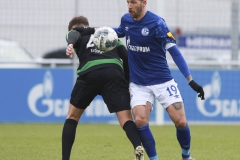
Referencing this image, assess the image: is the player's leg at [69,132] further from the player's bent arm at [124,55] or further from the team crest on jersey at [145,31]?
the team crest on jersey at [145,31]

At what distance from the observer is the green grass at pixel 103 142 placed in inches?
371

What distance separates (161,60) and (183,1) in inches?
364

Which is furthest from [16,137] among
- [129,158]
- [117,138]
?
[129,158]

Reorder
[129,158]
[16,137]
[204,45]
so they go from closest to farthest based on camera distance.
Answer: [129,158]
[16,137]
[204,45]

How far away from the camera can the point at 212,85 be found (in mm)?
16234

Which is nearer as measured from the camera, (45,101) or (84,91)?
(84,91)

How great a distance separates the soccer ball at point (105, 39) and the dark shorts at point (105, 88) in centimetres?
36

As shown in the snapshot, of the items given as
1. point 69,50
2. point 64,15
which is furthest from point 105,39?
point 64,15

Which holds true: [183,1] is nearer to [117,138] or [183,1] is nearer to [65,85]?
[65,85]

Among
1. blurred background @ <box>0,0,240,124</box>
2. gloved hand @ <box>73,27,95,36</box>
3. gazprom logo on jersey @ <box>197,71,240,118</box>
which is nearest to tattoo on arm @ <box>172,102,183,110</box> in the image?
gloved hand @ <box>73,27,95,36</box>

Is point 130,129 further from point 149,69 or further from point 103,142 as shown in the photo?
point 103,142

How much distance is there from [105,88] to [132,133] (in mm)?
678

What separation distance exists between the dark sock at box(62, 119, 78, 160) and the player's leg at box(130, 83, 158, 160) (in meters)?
0.80

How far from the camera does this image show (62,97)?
15922 millimetres
